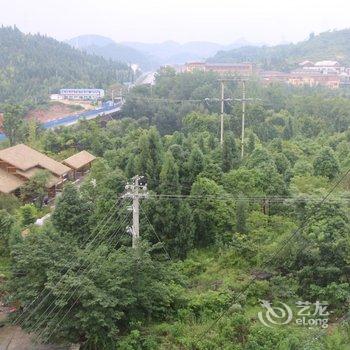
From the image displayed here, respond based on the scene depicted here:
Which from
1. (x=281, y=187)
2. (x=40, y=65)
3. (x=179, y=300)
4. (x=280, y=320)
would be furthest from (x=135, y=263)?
(x=40, y=65)

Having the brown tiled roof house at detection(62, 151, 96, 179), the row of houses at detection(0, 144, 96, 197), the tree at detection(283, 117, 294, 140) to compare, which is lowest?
the tree at detection(283, 117, 294, 140)

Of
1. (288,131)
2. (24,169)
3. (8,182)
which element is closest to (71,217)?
(8,182)

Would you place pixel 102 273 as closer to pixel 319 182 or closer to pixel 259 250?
Answer: pixel 259 250

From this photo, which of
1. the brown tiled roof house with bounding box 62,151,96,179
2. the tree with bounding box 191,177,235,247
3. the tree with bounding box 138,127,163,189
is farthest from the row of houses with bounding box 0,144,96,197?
the tree with bounding box 191,177,235,247

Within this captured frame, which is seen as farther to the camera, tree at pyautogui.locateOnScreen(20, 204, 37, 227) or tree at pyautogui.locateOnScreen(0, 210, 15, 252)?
tree at pyautogui.locateOnScreen(20, 204, 37, 227)

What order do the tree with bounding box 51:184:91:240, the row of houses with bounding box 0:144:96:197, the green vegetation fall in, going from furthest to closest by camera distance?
the row of houses with bounding box 0:144:96:197, the tree with bounding box 51:184:91:240, the green vegetation

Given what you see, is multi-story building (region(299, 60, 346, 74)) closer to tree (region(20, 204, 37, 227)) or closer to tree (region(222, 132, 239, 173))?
tree (region(222, 132, 239, 173))

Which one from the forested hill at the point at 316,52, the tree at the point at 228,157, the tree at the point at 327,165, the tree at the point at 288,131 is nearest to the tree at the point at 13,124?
the tree at the point at 228,157
